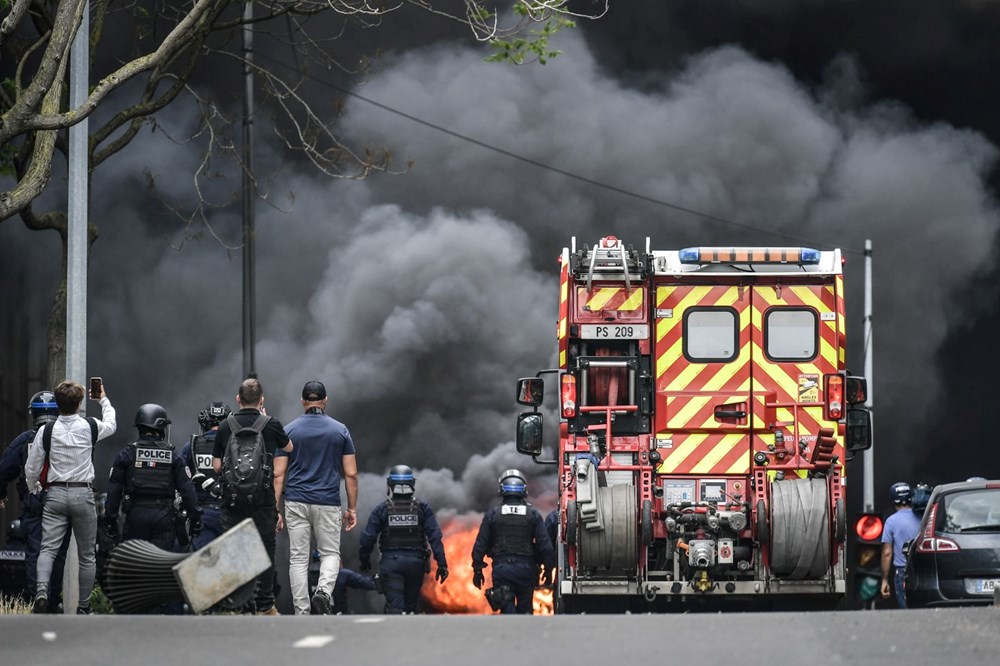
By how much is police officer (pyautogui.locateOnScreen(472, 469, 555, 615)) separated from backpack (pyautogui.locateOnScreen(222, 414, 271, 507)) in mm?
4197

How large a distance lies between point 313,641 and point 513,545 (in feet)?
25.3

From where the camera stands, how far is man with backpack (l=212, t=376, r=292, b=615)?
12.8 m

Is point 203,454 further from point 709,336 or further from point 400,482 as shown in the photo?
point 709,336

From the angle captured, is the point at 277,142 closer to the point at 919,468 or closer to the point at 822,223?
the point at 822,223

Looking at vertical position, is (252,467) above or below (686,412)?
below

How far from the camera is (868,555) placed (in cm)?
1475

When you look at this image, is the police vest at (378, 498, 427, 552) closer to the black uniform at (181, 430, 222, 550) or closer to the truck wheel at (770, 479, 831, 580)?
the black uniform at (181, 430, 222, 550)

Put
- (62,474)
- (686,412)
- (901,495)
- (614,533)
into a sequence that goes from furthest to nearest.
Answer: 1. (901,495)
2. (686,412)
3. (614,533)
4. (62,474)

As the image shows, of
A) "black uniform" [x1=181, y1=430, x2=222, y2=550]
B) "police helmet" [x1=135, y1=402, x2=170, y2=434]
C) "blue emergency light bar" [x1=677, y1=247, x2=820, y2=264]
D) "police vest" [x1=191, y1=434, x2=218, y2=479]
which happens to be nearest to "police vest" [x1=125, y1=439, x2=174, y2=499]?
"police helmet" [x1=135, y1=402, x2=170, y2=434]

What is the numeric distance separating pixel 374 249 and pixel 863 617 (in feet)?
48.3

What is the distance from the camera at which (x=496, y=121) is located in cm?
2480

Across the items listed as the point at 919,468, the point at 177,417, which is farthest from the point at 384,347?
the point at 919,468

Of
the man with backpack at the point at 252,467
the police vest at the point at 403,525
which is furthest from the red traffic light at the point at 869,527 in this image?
the man with backpack at the point at 252,467

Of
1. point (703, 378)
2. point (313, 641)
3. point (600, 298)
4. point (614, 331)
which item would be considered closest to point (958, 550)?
point (703, 378)
